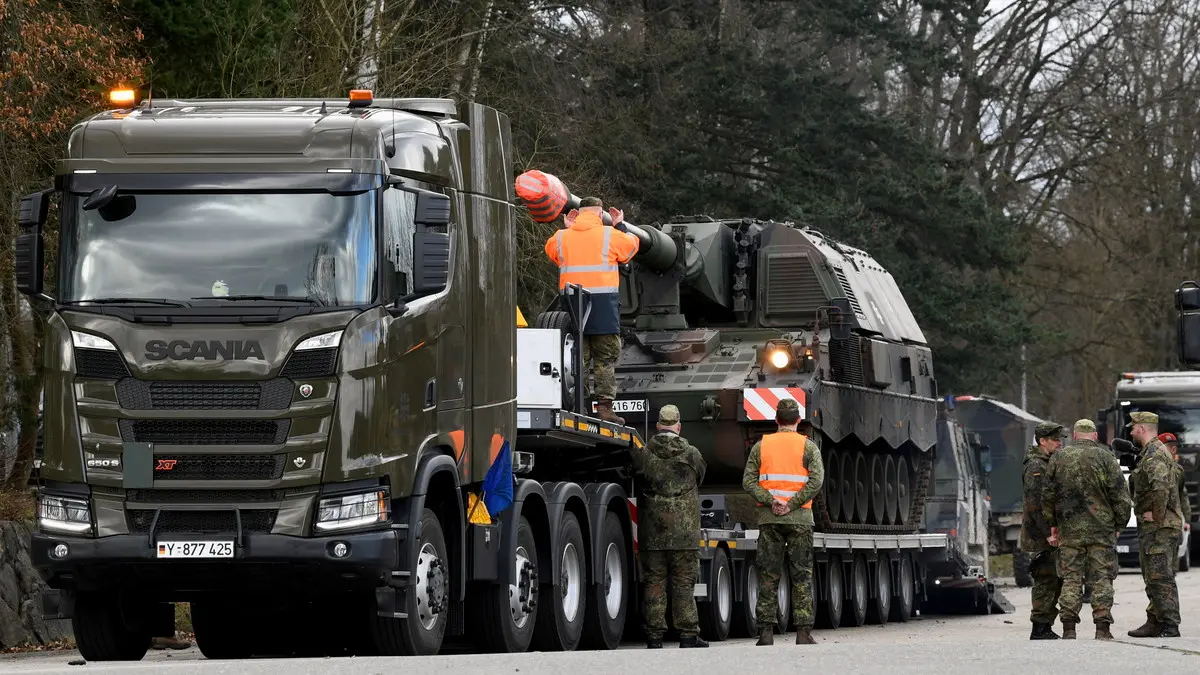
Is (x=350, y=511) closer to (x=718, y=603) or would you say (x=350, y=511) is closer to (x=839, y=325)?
(x=718, y=603)

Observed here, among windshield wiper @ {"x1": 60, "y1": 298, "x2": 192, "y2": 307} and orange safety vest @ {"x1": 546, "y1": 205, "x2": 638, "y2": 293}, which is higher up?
orange safety vest @ {"x1": 546, "y1": 205, "x2": 638, "y2": 293}

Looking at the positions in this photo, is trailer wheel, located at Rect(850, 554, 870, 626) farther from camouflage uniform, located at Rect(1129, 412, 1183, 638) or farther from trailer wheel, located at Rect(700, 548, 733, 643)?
camouflage uniform, located at Rect(1129, 412, 1183, 638)

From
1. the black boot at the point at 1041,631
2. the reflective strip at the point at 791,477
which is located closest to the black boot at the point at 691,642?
the reflective strip at the point at 791,477

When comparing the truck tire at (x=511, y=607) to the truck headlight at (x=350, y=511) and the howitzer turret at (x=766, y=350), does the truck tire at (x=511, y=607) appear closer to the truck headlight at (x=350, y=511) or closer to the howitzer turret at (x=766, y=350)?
the truck headlight at (x=350, y=511)

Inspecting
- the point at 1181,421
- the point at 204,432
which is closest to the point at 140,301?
the point at 204,432

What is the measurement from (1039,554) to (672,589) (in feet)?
8.80

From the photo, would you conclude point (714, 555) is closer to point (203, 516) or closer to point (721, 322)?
point (721, 322)

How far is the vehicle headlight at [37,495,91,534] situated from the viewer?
11.4m

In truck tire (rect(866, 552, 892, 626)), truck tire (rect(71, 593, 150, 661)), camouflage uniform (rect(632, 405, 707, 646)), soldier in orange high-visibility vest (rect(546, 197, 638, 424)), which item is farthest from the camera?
truck tire (rect(866, 552, 892, 626))

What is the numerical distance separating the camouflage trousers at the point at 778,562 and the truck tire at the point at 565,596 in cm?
145

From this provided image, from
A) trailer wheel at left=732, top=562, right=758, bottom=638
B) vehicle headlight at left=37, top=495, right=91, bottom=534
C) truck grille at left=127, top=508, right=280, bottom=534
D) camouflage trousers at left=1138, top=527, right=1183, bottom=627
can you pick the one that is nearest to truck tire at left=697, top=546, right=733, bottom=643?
trailer wheel at left=732, top=562, right=758, bottom=638

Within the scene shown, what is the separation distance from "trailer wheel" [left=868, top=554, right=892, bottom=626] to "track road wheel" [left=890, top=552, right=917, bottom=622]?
0.42 meters

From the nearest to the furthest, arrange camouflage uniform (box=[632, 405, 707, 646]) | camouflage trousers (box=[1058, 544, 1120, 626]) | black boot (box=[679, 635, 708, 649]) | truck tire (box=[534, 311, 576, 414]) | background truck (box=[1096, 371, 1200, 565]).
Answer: truck tire (box=[534, 311, 576, 414]) → camouflage trousers (box=[1058, 544, 1120, 626]) → black boot (box=[679, 635, 708, 649]) → camouflage uniform (box=[632, 405, 707, 646]) → background truck (box=[1096, 371, 1200, 565])

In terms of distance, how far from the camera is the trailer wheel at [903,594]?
23953 mm
